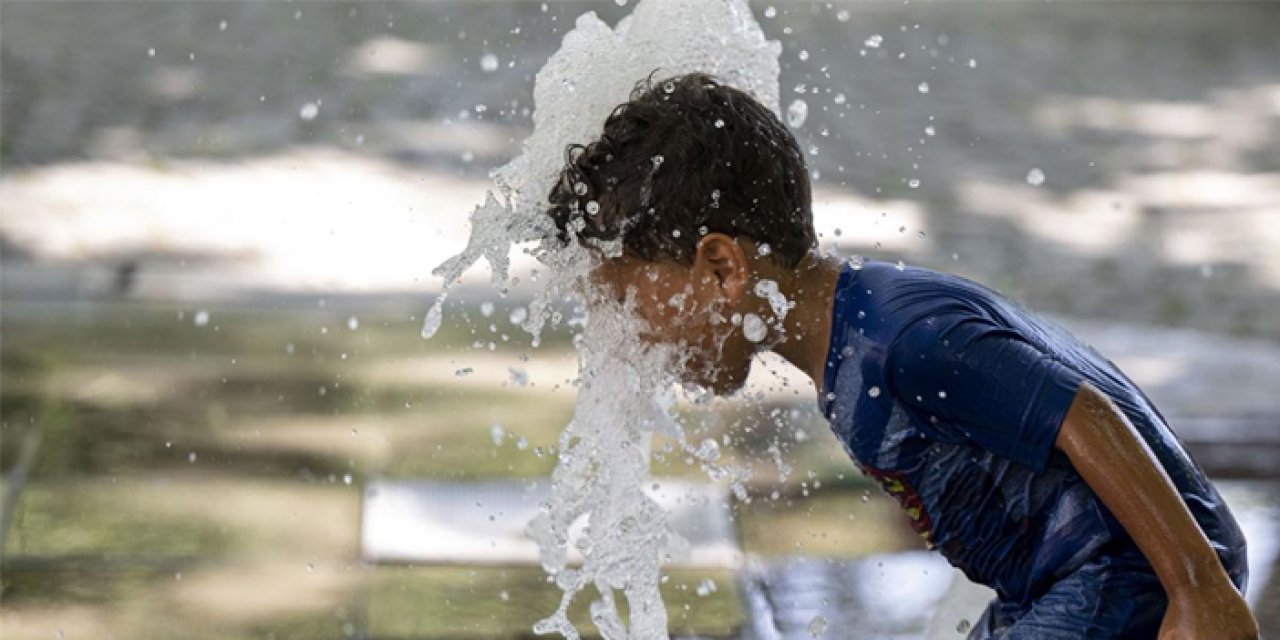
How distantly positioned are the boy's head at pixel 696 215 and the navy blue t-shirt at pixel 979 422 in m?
0.09

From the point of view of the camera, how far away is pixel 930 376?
1544mm

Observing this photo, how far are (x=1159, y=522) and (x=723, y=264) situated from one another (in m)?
0.48

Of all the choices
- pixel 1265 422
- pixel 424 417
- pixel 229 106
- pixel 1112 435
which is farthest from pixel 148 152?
pixel 1112 435

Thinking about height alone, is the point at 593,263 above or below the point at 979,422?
above

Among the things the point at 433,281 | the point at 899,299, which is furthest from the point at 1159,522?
the point at 433,281

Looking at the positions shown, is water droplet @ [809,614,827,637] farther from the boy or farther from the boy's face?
the boy's face

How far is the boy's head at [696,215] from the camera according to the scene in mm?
1706

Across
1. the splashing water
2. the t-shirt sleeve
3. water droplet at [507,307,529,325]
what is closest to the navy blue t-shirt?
the t-shirt sleeve

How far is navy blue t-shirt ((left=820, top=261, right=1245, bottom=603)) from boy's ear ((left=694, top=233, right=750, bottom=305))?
0.32 feet

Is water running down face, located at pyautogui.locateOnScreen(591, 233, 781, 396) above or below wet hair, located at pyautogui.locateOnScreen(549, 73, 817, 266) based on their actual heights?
below

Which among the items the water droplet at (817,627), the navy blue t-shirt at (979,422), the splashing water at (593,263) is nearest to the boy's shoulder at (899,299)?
the navy blue t-shirt at (979,422)

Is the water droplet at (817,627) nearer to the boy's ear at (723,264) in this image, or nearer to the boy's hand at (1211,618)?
the boy's ear at (723,264)

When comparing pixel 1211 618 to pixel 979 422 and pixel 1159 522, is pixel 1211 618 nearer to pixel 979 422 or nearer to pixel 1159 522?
pixel 1159 522

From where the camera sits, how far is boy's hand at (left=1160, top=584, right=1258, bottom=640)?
1.45 meters
